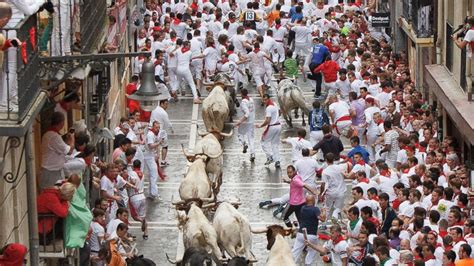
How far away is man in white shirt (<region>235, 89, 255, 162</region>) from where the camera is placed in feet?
122

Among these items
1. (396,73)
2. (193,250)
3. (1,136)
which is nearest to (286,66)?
(396,73)

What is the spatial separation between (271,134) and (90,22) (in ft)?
32.4

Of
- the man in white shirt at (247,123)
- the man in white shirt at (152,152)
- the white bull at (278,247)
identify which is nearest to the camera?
the white bull at (278,247)

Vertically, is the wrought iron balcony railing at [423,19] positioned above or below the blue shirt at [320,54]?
above

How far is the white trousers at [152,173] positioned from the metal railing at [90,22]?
5.28 metres

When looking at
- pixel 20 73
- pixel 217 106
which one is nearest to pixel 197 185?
pixel 217 106

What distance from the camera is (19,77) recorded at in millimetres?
19766

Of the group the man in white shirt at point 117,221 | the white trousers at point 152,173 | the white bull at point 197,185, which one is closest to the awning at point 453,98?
the white bull at point 197,185

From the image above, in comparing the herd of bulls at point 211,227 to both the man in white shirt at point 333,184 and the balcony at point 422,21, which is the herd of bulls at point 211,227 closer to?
the man in white shirt at point 333,184

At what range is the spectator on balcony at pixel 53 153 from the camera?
2386 centimetres

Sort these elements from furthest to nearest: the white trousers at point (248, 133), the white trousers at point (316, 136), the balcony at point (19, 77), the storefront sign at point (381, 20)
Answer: the storefront sign at point (381, 20)
the white trousers at point (248, 133)
the white trousers at point (316, 136)
the balcony at point (19, 77)

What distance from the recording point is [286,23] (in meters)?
47.6

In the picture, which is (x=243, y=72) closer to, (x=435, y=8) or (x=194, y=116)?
(x=194, y=116)

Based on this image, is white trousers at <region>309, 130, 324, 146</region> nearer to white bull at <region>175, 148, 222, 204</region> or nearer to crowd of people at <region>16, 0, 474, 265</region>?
crowd of people at <region>16, 0, 474, 265</region>
